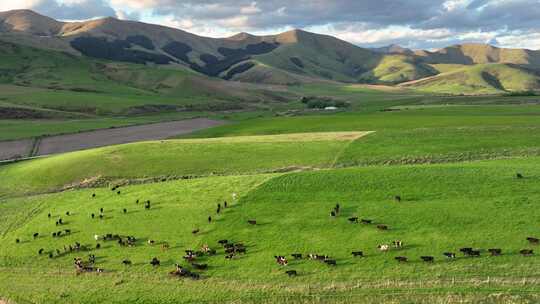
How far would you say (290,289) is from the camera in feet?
107

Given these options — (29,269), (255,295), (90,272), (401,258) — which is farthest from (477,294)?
(29,269)

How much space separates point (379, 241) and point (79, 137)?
103 metres

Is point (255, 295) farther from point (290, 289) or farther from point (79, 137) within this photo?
point (79, 137)

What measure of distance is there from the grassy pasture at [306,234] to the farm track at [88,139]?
47.9m

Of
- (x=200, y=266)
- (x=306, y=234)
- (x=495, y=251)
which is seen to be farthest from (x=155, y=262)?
(x=495, y=251)

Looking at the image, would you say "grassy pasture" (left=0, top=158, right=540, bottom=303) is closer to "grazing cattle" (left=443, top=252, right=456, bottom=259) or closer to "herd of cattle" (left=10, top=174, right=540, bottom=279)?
"herd of cattle" (left=10, top=174, right=540, bottom=279)

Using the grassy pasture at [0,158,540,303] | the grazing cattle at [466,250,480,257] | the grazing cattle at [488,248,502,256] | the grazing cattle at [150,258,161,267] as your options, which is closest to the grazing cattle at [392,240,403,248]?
the grassy pasture at [0,158,540,303]

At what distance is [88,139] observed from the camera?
120 m

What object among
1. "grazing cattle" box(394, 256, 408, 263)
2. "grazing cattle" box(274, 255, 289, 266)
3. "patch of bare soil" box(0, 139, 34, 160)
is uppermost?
"patch of bare soil" box(0, 139, 34, 160)

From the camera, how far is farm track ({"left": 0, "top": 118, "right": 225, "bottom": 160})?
104150 mm

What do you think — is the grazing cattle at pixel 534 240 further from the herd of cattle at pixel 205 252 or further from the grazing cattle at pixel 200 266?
the grazing cattle at pixel 200 266

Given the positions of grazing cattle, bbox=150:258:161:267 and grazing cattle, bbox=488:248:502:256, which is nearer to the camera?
grazing cattle, bbox=488:248:502:256

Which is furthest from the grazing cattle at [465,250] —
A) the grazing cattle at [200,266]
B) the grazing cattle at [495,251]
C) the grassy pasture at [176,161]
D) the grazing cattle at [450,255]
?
the grassy pasture at [176,161]

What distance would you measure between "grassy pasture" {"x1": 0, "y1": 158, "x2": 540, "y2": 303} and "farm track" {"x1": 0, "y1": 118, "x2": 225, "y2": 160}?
157ft
